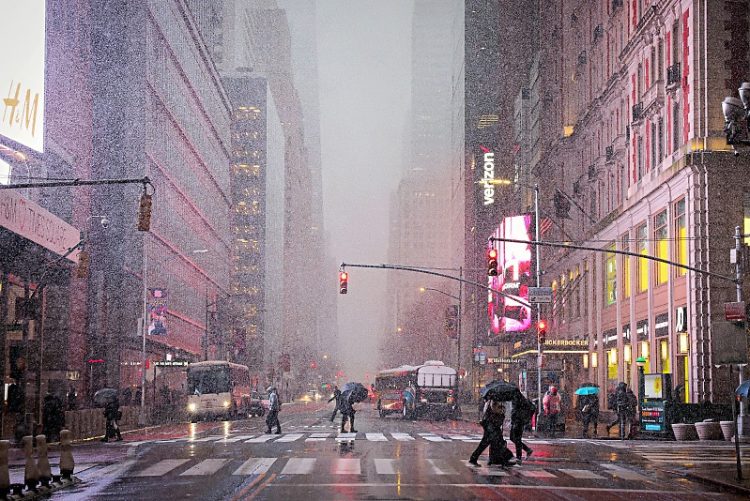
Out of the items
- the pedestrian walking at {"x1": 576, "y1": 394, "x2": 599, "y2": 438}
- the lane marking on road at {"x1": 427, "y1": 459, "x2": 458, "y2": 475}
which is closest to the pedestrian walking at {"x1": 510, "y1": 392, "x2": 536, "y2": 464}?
the lane marking on road at {"x1": 427, "y1": 459, "x2": 458, "y2": 475}

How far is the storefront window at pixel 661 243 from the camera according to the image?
48.3 metres

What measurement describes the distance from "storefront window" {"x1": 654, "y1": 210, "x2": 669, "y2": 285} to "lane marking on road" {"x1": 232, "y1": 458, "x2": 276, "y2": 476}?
2871 centimetres

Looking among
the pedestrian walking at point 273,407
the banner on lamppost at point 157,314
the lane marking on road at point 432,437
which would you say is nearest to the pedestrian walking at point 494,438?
the lane marking on road at point 432,437

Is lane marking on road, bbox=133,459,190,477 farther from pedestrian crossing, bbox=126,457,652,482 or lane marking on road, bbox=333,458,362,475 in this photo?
lane marking on road, bbox=333,458,362,475

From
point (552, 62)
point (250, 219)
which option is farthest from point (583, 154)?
point (250, 219)

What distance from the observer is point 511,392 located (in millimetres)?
24609

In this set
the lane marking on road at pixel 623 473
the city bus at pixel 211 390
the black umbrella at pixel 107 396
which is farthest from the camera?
the city bus at pixel 211 390

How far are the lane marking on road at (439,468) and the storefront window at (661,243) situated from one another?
87.5ft

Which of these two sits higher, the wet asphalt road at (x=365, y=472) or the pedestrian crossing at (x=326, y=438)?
the wet asphalt road at (x=365, y=472)

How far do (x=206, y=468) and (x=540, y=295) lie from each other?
71.6 feet

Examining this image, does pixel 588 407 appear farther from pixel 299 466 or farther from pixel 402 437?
pixel 299 466

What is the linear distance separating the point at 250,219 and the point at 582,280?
127 m

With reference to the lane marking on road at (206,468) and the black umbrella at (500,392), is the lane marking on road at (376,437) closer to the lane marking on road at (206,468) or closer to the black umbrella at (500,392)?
the black umbrella at (500,392)

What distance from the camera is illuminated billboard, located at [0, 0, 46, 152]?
4472cm
